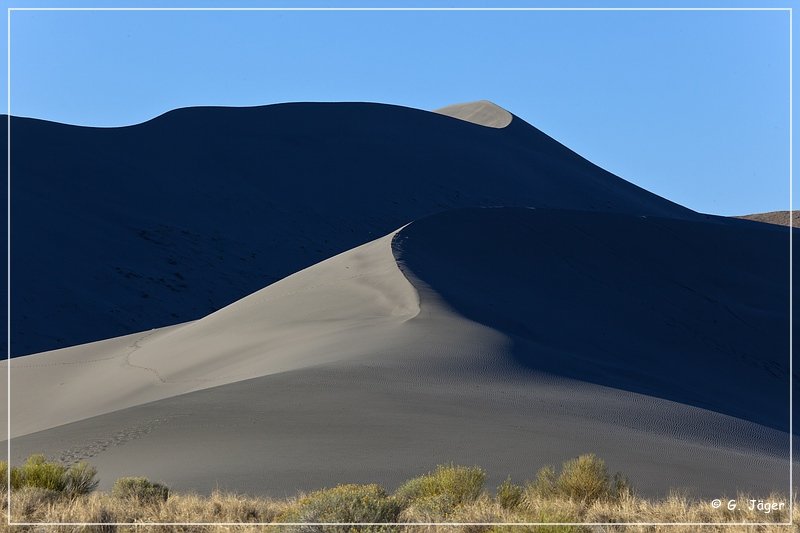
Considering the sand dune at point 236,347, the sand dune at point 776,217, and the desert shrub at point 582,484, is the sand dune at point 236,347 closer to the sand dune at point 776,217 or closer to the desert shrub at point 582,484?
the desert shrub at point 582,484

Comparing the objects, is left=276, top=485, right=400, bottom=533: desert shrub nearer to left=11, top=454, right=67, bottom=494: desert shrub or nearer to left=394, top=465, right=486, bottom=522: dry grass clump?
left=394, top=465, right=486, bottom=522: dry grass clump

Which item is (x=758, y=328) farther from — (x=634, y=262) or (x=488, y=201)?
(x=488, y=201)

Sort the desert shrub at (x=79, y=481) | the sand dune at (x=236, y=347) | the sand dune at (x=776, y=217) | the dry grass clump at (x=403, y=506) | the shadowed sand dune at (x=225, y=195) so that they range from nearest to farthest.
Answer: the dry grass clump at (x=403, y=506) < the desert shrub at (x=79, y=481) < the sand dune at (x=236, y=347) < the shadowed sand dune at (x=225, y=195) < the sand dune at (x=776, y=217)

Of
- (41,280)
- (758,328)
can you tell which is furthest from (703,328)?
(41,280)

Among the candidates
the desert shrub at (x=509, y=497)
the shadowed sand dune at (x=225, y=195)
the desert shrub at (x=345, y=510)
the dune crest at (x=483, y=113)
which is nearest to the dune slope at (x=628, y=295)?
the desert shrub at (x=509, y=497)

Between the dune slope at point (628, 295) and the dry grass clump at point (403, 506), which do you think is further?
the dune slope at point (628, 295)

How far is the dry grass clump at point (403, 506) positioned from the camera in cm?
816

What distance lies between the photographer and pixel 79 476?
33.4ft

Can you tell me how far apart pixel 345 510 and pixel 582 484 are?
3088 millimetres

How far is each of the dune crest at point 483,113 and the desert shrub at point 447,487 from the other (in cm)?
7421

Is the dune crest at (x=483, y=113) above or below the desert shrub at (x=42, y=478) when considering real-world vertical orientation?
above

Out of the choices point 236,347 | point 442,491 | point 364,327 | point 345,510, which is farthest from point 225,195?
point 345,510

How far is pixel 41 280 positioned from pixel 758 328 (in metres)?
25.9

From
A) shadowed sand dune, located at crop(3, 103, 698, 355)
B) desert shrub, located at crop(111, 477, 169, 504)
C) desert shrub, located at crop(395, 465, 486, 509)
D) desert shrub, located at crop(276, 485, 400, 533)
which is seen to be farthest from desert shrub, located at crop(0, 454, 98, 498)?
shadowed sand dune, located at crop(3, 103, 698, 355)
